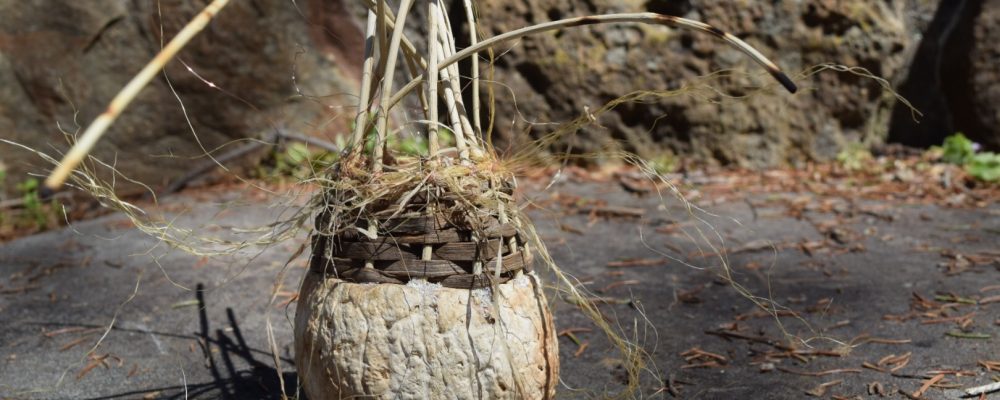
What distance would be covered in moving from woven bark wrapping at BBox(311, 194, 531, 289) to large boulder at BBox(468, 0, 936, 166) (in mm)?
3320

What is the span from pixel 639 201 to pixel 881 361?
2.13 metres

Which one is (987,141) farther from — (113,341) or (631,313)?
(113,341)

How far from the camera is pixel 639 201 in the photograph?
4367 mm

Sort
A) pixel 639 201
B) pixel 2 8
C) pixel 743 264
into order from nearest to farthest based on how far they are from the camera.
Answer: pixel 743 264
pixel 639 201
pixel 2 8

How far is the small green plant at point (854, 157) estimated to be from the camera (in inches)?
204

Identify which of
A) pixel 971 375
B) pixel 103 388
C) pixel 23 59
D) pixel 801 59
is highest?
pixel 23 59

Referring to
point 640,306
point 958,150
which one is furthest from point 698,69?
point 640,306

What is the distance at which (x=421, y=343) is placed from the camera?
5.43 feet

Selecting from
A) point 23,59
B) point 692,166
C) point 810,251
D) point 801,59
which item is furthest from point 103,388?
point 801,59

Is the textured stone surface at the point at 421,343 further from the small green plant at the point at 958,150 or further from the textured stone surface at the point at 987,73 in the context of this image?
the textured stone surface at the point at 987,73

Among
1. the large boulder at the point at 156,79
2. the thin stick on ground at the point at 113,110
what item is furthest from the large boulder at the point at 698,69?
the thin stick on ground at the point at 113,110

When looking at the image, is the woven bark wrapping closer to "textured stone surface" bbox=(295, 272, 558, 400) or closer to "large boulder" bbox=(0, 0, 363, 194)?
"textured stone surface" bbox=(295, 272, 558, 400)

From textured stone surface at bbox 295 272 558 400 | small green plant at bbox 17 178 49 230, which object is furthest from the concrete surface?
small green plant at bbox 17 178 49 230

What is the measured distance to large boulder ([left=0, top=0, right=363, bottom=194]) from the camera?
4773mm
